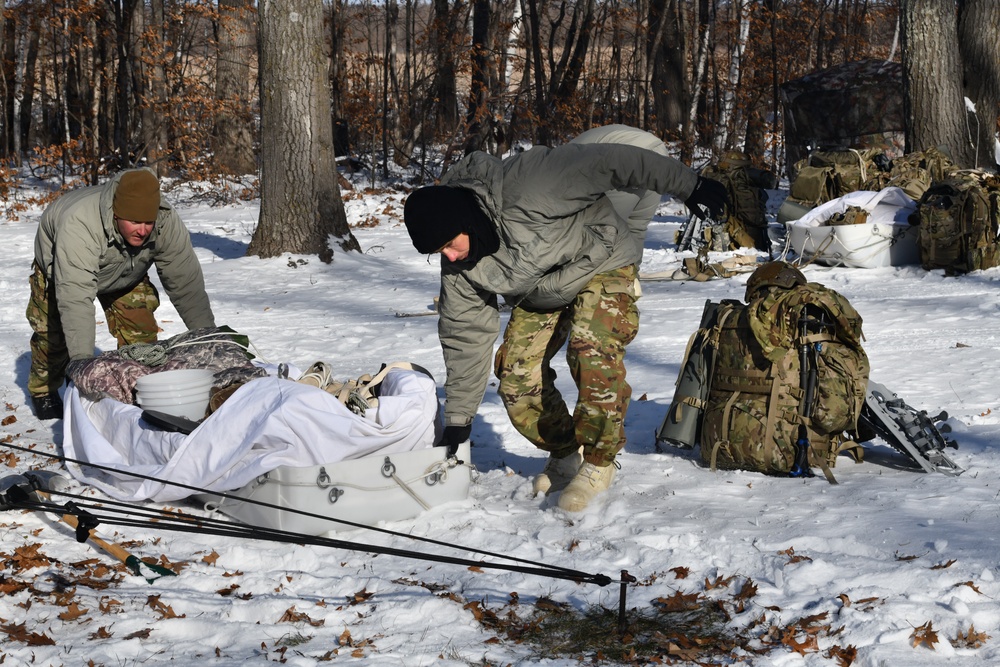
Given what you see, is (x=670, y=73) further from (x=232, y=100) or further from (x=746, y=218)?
(x=746, y=218)

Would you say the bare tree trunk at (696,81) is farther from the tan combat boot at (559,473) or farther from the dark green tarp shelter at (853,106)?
the tan combat boot at (559,473)

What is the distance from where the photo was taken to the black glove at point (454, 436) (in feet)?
15.0

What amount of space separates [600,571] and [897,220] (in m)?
7.13

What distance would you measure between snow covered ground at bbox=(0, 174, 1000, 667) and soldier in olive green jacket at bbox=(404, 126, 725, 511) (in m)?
0.41

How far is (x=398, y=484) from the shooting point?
449 cm

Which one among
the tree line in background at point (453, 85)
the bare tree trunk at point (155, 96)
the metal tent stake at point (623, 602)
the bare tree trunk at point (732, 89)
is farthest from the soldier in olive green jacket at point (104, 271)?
the bare tree trunk at point (732, 89)

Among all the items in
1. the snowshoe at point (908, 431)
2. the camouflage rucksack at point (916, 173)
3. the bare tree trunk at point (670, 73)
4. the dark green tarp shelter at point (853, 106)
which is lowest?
the snowshoe at point (908, 431)

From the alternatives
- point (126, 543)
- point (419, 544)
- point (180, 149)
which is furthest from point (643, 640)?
point (180, 149)

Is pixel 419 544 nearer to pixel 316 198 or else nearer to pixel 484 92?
pixel 316 198

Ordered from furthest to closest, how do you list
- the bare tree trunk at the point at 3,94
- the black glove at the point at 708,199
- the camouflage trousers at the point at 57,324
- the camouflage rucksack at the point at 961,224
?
the bare tree trunk at the point at 3,94, the camouflage rucksack at the point at 961,224, the camouflage trousers at the point at 57,324, the black glove at the point at 708,199

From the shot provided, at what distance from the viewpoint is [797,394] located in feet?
15.9

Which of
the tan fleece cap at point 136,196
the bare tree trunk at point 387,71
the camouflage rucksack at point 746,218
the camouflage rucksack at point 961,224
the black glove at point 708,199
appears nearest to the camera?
the black glove at point 708,199

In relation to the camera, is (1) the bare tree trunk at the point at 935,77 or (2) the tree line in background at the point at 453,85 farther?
(2) the tree line in background at the point at 453,85

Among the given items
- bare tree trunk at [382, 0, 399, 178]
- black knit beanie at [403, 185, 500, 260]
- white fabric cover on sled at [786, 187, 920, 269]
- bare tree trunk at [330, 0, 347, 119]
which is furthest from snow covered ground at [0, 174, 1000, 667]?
bare tree trunk at [330, 0, 347, 119]
